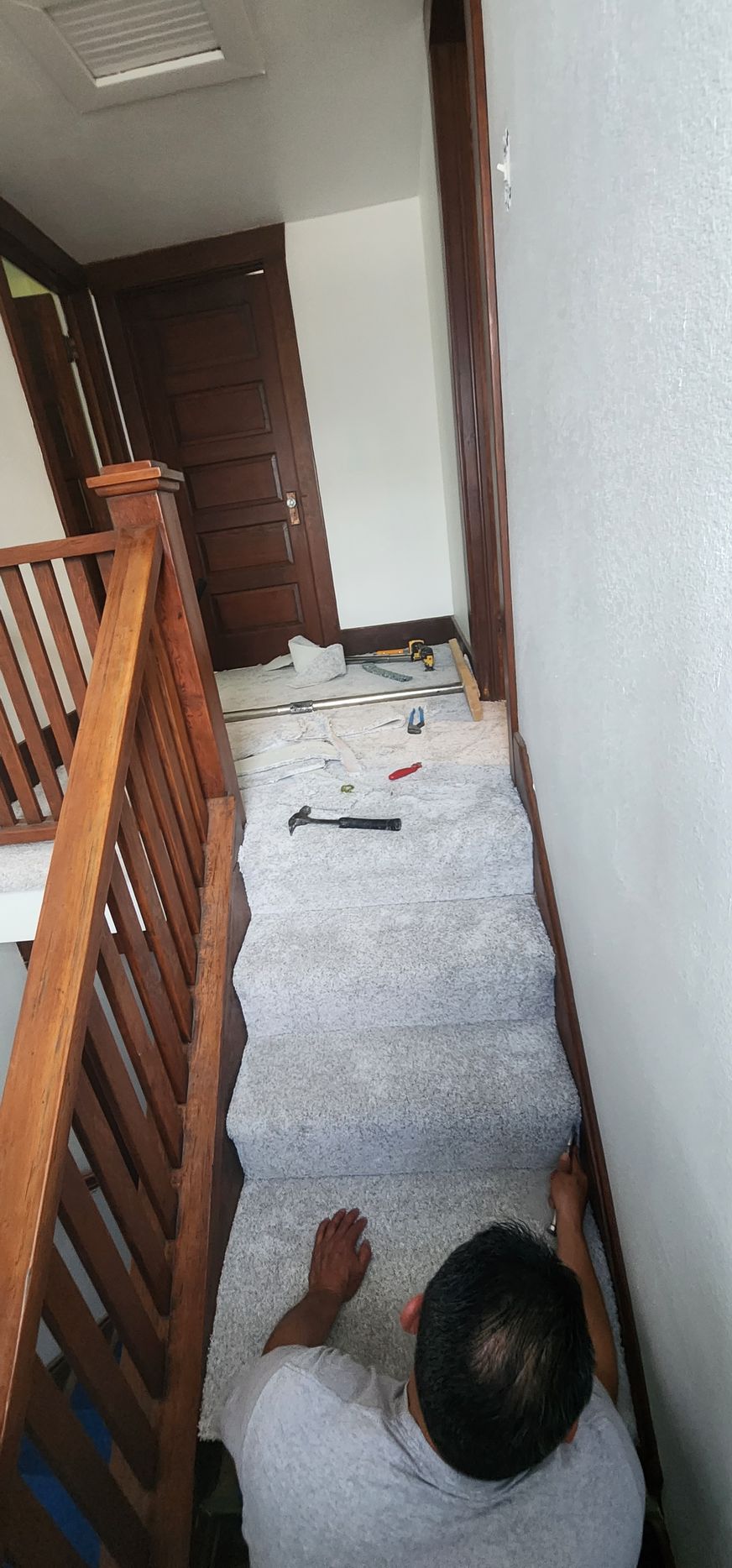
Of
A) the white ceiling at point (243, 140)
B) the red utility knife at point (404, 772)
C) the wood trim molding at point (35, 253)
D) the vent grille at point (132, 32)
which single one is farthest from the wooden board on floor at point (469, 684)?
the wood trim molding at point (35, 253)

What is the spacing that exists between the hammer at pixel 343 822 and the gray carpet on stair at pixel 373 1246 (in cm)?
84

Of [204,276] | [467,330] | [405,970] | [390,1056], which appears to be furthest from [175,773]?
[204,276]

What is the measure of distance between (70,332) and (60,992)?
3.63 metres

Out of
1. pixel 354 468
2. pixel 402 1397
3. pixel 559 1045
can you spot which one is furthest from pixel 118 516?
pixel 354 468

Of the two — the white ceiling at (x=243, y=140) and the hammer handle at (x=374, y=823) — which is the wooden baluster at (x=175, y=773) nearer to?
the hammer handle at (x=374, y=823)

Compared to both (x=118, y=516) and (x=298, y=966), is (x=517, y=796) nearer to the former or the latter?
(x=298, y=966)

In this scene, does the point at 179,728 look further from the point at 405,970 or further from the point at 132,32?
the point at 132,32

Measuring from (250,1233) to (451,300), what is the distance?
2.69m

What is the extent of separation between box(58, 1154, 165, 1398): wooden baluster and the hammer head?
1022 mm

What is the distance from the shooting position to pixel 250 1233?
1397mm

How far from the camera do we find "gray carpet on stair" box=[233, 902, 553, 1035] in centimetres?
154

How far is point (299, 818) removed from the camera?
1896 millimetres

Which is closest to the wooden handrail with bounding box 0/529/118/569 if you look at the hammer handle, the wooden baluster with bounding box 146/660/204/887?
the wooden baluster with bounding box 146/660/204/887

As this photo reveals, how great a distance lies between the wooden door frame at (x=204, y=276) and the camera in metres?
3.27
